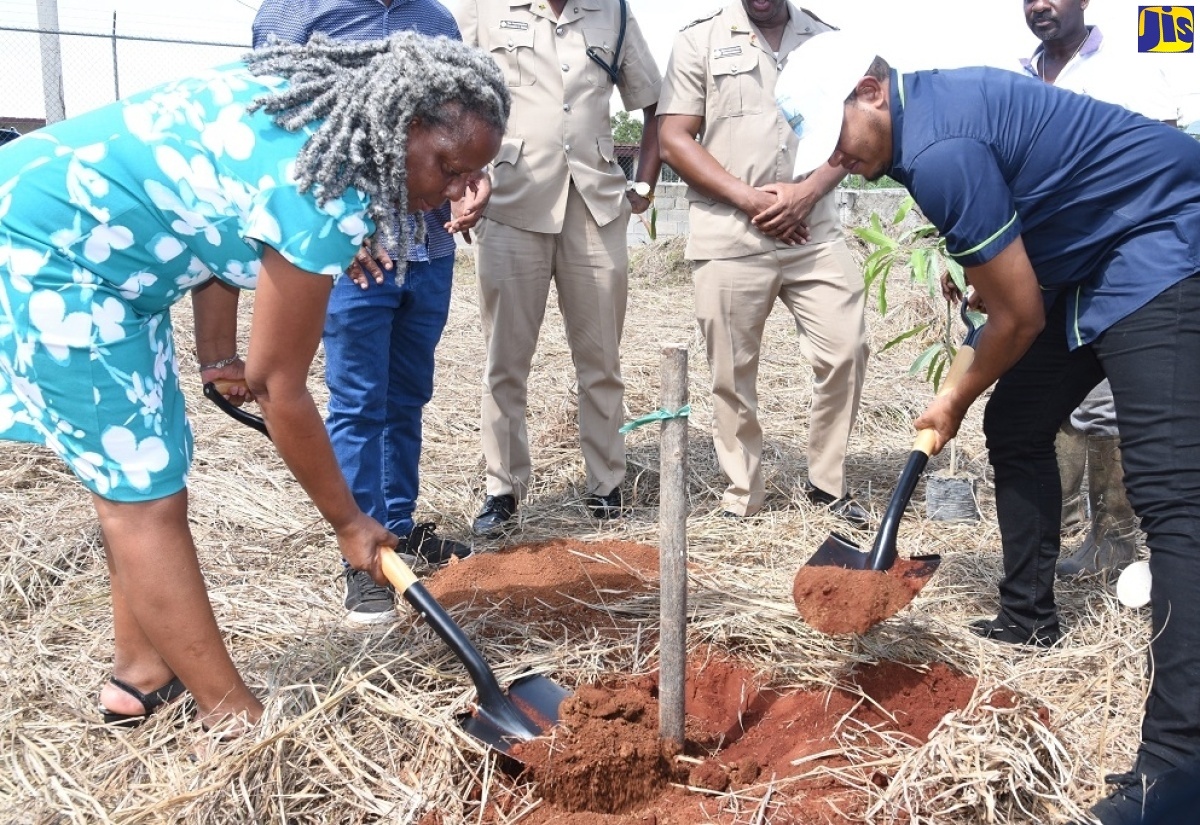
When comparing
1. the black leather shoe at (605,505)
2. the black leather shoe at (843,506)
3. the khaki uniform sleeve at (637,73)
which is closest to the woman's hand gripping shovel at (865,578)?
the black leather shoe at (843,506)

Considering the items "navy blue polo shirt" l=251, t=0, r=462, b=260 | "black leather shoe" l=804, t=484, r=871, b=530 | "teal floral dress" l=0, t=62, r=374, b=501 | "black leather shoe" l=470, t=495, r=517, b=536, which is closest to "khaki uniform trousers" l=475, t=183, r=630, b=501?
"black leather shoe" l=470, t=495, r=517, b=536

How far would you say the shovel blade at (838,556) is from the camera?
8.71ft

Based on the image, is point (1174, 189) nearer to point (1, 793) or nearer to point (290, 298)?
point (290, 298)

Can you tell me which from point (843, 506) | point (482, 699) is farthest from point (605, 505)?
point (482, 699)

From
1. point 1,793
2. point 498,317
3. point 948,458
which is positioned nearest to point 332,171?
point 1,793

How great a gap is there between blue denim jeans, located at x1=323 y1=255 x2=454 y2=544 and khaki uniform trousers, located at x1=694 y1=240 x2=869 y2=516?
105 centimetres

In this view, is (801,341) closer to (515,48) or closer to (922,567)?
(922,567)

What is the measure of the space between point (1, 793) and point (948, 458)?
3630 millimetres

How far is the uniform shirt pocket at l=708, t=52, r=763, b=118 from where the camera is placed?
3635 mm

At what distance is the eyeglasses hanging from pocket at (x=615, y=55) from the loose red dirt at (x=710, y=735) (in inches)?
73.7

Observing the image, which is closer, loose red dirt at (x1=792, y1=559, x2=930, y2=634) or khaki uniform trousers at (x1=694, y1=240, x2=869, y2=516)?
loose red dirt at (x1=792, y1=559, x2=930, y2=634)

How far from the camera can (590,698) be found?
7.32ft

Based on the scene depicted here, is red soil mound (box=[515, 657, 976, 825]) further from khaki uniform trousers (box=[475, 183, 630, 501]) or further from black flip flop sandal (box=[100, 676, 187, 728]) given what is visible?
khaki uniform trousers (box=[475, 183, 630, 501])

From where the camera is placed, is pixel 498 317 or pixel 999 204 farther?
pixel 498 317
